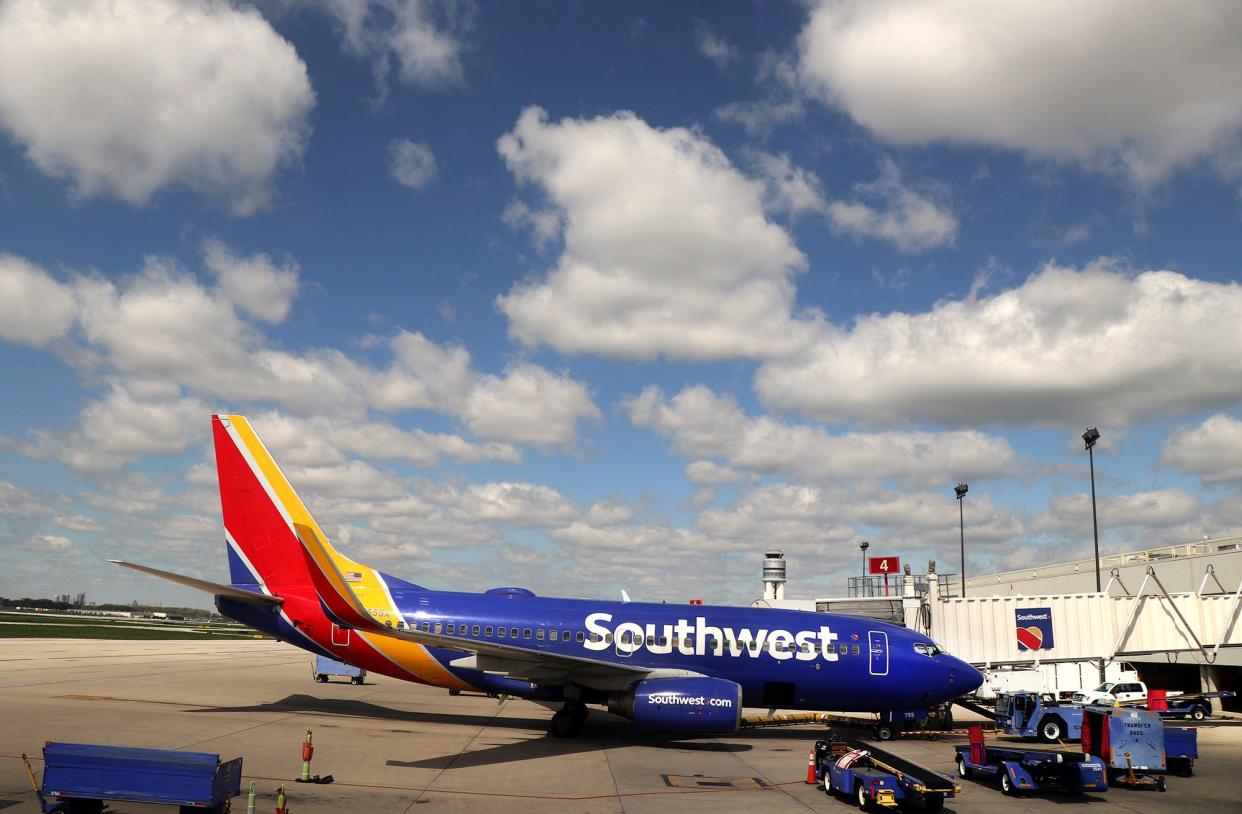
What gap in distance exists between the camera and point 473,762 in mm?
20688

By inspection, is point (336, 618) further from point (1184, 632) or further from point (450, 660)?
point (1184, 632)

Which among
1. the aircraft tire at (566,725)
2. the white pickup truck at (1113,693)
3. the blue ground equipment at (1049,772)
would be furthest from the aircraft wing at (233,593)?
the white pickup truck at (1113,693)

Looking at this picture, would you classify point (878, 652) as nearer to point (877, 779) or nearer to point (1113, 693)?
point (877, 779)

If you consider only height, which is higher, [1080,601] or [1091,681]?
[1080,601]

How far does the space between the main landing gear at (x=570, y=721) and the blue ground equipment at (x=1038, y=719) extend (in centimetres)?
1401

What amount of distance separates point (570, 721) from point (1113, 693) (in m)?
25.2

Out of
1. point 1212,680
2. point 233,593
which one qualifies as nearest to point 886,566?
point 1212,680

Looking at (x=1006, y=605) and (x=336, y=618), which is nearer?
(x=336, y=618)

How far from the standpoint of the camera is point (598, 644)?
2647 centimetres

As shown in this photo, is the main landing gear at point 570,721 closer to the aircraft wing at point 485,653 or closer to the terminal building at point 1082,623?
the aircraft wing at point 485,653

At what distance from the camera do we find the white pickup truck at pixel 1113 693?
116ft

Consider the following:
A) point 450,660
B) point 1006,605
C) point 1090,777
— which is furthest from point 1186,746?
point 450,660

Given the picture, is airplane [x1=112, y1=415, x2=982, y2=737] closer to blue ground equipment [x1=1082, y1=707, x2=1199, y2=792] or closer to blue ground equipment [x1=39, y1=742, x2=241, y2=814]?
blue ground equipment [x1=1082, y1=707, x2=1199, y2=792]

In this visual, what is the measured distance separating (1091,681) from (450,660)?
2857 cm
